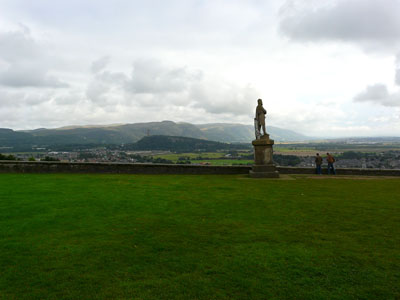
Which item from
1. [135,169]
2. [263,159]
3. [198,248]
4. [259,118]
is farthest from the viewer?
[135,169]

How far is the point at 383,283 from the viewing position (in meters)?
4.10

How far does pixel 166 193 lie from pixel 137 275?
692 centimetres

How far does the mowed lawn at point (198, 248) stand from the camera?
4.02 meters

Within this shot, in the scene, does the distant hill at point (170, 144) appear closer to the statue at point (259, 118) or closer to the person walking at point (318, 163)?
the person walking at point (318, 163)

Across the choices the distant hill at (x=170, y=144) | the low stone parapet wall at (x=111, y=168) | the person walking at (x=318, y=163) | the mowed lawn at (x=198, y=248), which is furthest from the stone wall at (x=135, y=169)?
the distant hill at (x=170, y=144)

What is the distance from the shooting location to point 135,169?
19953mm

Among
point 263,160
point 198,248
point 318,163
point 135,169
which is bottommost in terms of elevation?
point 198,248

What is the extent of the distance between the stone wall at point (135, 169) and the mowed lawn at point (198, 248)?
389 inches

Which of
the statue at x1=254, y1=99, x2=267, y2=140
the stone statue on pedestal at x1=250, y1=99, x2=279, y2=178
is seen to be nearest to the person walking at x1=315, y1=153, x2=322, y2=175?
the stone statue on pedestal at x1=250, y1=99, x2=279, y2=178

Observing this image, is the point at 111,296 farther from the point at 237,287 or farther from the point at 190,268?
the point at 237,287

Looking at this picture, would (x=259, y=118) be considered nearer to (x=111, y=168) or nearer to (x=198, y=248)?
(x=111, y=168)

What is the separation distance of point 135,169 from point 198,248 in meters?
15.2

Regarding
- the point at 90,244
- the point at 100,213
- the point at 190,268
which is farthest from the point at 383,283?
the point at 100,213

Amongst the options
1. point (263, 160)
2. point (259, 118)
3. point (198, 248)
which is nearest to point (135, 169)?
point (263, 160)
